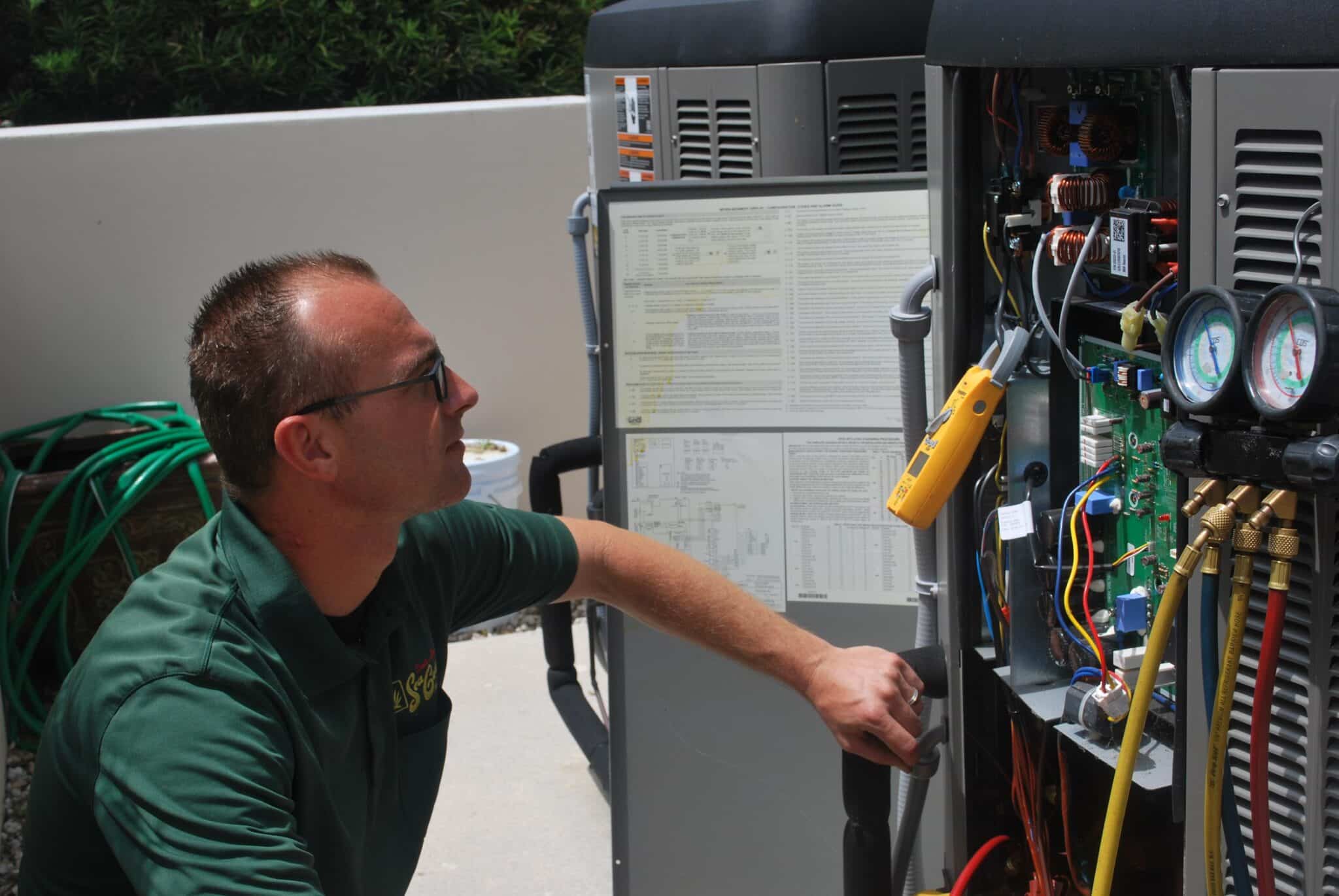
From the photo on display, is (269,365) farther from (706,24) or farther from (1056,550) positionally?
(706,24)

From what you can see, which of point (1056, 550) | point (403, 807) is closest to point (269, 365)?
point (403, 807)

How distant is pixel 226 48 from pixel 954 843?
5358mm

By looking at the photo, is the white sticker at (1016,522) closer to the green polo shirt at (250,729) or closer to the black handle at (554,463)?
the green polo shirt at (250,729)

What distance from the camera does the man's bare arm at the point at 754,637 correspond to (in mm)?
1798

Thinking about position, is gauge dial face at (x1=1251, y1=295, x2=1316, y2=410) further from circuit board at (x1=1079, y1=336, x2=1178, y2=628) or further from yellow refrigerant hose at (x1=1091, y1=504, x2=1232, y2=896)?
circuit board at (x1=1079, y1=336, x2=1178, y2=628)

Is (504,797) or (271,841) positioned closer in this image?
(271,841)

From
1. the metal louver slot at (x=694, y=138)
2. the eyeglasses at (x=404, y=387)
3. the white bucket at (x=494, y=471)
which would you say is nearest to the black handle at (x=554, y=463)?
the metal louver slot at (x=694, y=138)

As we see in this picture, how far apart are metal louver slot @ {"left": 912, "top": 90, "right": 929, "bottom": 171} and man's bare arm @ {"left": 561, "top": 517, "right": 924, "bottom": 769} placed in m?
0.97

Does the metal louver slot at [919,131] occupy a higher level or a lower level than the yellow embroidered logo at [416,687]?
higher

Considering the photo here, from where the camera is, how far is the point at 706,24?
2.60 metres

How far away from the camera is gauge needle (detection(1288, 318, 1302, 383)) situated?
1.14m

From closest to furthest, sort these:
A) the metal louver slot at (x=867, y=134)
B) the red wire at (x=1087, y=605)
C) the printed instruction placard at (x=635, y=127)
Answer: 1. the red wire at (x=1087, y=605)
2. the metal louver slot at (x=867, y=134)
3. the printed instruction placard at (x=635, y=127)

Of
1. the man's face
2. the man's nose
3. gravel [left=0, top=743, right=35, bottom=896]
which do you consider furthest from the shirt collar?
gravel [left=0, top=743, right=35, bottom=896]

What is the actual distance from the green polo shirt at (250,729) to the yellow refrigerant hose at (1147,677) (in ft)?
2.56
